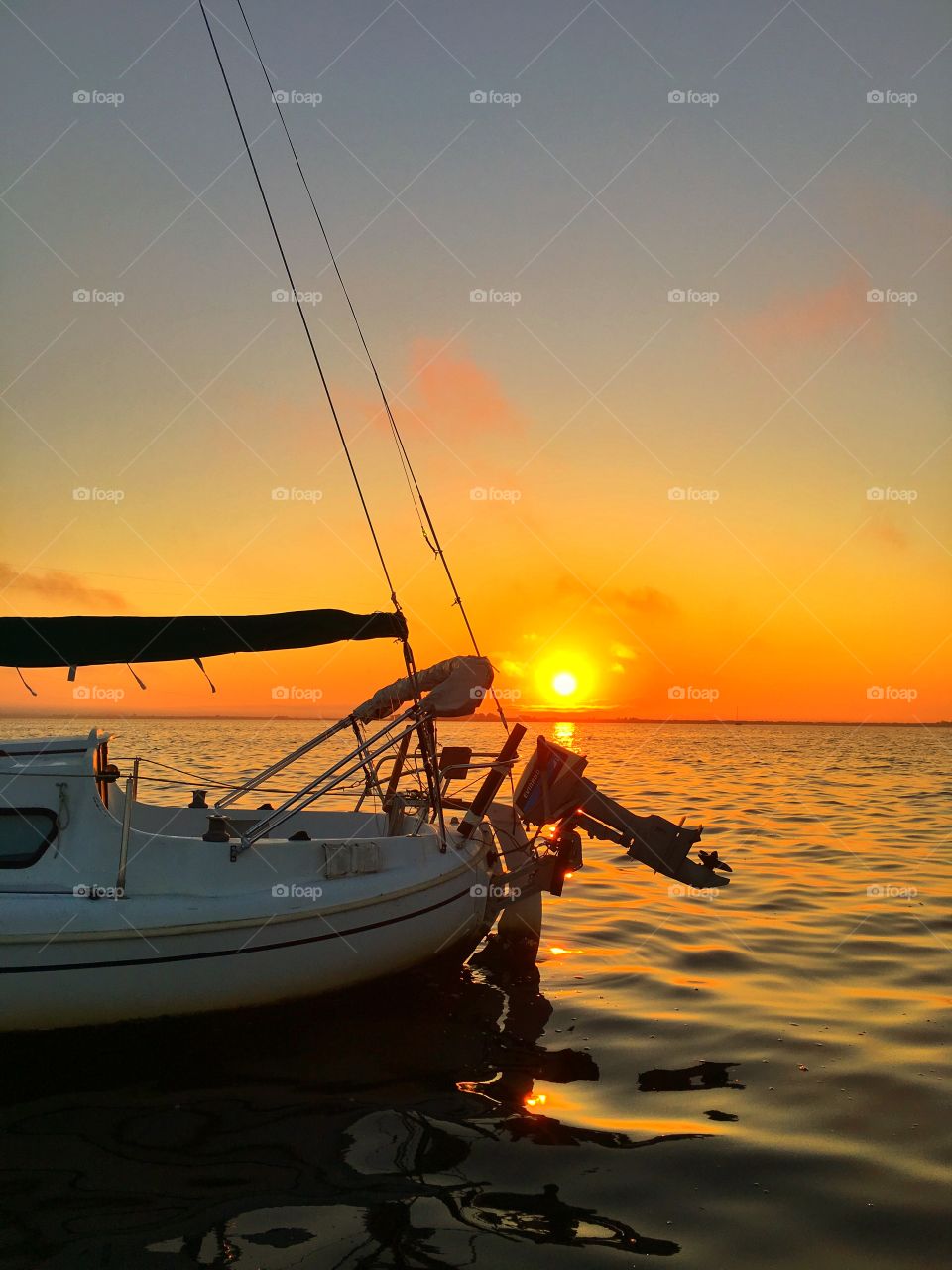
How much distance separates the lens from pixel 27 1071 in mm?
7082

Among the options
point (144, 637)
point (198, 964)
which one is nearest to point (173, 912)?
point (198, 964)

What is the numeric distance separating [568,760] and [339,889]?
320 centimetres

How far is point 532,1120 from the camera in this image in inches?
252

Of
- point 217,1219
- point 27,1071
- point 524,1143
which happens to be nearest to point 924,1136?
point 524,1143

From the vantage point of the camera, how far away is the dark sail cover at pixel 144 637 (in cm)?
868

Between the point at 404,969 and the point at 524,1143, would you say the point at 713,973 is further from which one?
the point at 524,1143

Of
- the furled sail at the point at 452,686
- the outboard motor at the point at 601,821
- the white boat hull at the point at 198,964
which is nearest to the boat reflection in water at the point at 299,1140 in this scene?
the white boat hull at the point at 198,964

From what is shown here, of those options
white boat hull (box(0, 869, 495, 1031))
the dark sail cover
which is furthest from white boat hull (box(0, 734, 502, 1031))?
the dark sail cover

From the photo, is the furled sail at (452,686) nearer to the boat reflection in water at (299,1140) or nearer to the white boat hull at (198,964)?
the white boat hull at (198,964)

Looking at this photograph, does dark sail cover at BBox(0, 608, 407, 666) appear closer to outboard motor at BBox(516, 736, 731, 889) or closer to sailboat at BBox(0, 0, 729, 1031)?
sailboat at BBox(0, 0, 729, 1031)

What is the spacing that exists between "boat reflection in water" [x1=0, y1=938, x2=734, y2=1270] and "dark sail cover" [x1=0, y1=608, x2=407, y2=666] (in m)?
3.27

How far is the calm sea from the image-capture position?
495cm

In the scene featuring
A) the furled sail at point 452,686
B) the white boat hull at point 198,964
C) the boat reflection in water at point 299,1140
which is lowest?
the boat reflection in water at point 299,1140

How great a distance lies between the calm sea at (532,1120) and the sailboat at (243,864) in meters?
0.42
